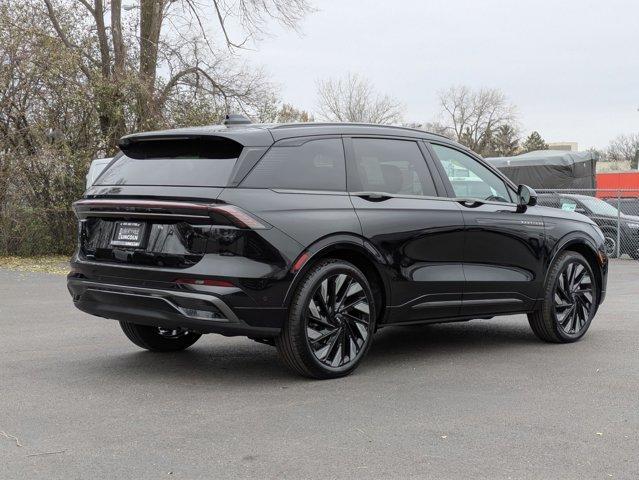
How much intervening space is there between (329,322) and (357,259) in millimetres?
554

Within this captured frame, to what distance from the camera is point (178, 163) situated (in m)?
6.02

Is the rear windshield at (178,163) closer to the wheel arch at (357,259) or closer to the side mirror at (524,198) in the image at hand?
the wheel arch at (357,259)

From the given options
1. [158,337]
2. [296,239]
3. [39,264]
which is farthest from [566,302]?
[39,264]

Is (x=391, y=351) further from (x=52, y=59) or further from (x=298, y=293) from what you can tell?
(x=52, y=59)

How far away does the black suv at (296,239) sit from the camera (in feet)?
18.4

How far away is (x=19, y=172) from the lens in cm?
1728

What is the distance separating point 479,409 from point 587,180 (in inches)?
939

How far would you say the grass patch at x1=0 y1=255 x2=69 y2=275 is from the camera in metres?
15.7

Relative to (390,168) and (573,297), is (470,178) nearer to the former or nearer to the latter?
(390,168)

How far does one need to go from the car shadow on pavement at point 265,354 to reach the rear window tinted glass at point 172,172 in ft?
4.50

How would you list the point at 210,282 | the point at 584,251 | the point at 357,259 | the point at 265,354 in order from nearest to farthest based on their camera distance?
the point at 210,282, the point at 357,259, the point at 265,354, the point at 584,251

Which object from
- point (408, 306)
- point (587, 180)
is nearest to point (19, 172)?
point (408, 306)

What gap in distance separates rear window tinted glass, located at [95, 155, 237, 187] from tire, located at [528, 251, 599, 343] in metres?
3.34

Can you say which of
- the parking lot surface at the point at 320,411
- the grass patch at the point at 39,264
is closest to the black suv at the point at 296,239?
the parking lot surface at the point at 320,411
